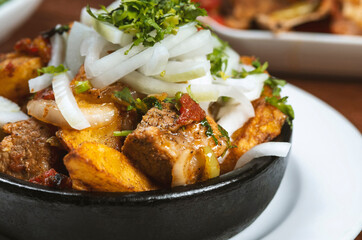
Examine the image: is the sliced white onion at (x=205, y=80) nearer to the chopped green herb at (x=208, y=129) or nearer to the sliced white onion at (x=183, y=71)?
the sliced white onion at (x=183, y=71)

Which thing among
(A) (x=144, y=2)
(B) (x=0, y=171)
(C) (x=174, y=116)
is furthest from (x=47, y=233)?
(A) (x=144, y=2)

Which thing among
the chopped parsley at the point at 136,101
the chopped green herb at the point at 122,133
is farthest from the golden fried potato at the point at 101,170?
the chopped parsley at the point at 136,101

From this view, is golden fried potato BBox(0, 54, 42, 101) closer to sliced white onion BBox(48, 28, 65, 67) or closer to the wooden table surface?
sliced white onion BBox(48, 28, 65, 67)

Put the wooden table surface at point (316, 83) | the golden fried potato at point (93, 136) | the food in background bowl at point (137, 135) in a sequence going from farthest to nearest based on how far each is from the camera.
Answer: the wooden table surface at point (316, 83) < the golden fried potato at point (93, 136) < the food in background bowl at point (137, 135)

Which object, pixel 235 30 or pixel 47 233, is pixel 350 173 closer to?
pixel 47 233

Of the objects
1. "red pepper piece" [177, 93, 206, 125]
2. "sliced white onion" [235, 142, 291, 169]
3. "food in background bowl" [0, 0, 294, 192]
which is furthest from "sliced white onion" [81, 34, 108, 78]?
"sliced white onion" [235, 142, 291, 169]

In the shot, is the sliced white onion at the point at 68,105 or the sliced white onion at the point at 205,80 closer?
the sliced white onion at the point at 68,105
